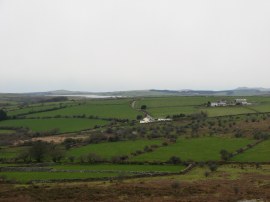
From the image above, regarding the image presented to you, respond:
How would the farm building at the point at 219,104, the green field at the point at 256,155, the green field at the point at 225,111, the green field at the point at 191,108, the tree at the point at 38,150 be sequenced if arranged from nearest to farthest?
the green field at the point at 256,155 < the tree at the point at 38,150 < the green field at the point at 225,111 < the green field at the point at 191,108 < the farm building at the point at 219,104

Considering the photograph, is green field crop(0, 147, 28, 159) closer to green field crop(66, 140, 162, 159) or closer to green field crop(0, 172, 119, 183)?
green field crop(66, 140, 162, 159)

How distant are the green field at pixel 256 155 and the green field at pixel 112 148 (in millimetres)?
17291

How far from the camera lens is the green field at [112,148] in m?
73.5

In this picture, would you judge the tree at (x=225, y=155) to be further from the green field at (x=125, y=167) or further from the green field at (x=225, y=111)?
the green field at (x=225, y=111)

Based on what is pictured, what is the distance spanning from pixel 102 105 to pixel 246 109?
4640cm

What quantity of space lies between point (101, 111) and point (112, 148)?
5429 cm

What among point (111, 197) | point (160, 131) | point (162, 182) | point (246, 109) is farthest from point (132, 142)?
point (246, 109)

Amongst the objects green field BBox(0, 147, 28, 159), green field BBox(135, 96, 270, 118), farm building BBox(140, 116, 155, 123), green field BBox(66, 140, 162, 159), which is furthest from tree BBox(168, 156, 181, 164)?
green field BBox(135, 96, 270, 118)

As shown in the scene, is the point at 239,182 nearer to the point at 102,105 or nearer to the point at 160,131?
the point at 160,131

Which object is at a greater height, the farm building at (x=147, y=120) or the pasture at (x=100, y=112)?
the pasture at (x=100, y=112)

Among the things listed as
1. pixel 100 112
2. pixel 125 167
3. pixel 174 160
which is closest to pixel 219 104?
pixel 100 112

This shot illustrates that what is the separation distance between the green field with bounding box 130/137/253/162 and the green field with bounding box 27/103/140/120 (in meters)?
→ 38.1

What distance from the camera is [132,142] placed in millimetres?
84375

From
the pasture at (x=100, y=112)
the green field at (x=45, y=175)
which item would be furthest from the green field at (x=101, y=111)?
the green field at (x=45, y=175)
